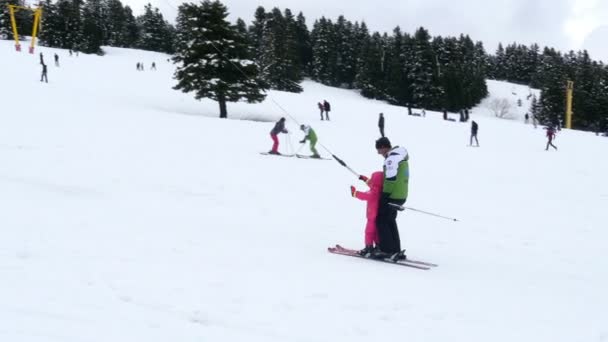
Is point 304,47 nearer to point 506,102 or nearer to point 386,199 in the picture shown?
point 506,102

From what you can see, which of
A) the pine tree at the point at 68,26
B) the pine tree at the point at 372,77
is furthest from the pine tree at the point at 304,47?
the pine tree at the point at 68,26

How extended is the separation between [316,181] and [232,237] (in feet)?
26.1

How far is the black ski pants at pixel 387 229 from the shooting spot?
24.8 feet

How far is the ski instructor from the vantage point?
293 inches

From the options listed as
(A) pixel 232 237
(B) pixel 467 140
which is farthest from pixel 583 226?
(B) pixel 467 140

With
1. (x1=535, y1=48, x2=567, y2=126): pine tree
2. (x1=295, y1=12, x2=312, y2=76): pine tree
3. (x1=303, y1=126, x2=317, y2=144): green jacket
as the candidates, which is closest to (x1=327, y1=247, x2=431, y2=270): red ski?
(x1=303, y1=126, x2=317, y2=144): green jacket

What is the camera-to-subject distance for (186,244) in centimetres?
743

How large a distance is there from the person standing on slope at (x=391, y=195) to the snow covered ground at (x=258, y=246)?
1.47 feet

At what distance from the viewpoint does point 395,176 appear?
24.5ft

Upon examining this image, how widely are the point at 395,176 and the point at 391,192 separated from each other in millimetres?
234

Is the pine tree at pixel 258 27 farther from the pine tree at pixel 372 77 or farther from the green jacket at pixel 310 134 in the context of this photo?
the green jacket at pixel 310 134

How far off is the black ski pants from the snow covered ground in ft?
1.43

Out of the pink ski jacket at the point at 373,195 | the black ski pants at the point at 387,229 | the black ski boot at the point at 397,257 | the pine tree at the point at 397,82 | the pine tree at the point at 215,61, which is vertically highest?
the pine tree at the point at 397,82

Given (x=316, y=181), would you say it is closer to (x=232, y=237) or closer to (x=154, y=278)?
(x=232, y=237)
